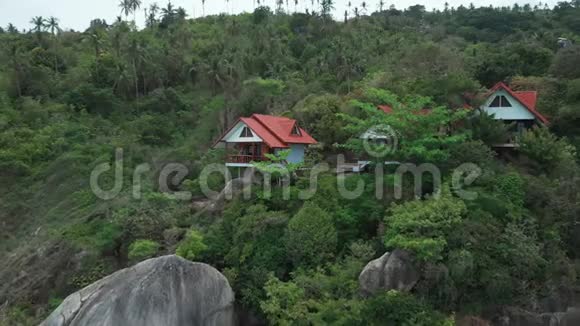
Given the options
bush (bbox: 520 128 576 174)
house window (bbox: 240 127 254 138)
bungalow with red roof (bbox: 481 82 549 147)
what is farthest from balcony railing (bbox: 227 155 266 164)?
bush (bbox: 520 128 576 174)

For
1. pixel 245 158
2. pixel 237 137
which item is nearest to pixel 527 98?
pixel 245 158

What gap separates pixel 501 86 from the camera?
2881 centimetres

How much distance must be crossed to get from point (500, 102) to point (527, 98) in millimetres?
2185

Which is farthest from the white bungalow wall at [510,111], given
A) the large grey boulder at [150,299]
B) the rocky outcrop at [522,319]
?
the large grey boulder at [150,299]

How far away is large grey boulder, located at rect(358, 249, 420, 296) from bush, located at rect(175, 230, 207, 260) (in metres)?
6.85

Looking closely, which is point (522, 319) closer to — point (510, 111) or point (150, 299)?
point (150, 299)

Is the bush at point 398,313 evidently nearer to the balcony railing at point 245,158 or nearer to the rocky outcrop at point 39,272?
the balcony railing at point 245,158

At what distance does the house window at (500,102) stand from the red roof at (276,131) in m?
10.1

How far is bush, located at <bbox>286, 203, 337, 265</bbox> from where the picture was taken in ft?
67.8

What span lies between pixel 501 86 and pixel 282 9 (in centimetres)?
5563

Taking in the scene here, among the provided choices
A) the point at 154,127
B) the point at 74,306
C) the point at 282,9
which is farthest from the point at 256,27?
the point at 74,306

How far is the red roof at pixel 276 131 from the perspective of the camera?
29109 millimetres

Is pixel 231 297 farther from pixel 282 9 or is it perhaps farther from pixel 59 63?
pixel 282 9

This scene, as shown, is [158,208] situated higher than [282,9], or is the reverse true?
[282,9]
